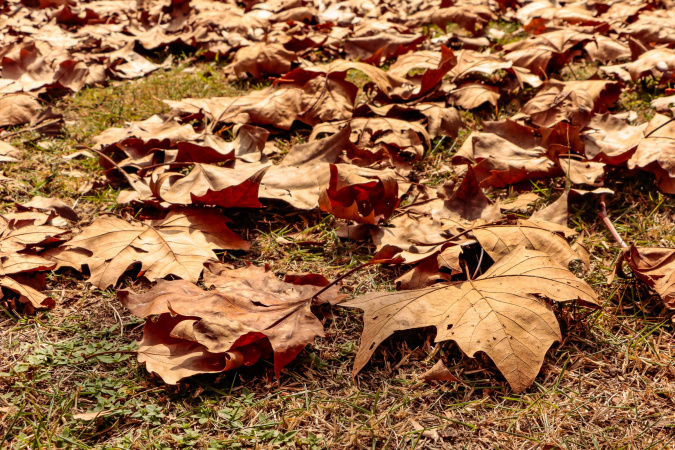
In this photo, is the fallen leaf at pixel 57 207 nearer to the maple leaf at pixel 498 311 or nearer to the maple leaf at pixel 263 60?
the maple leaf at pixel 498 311

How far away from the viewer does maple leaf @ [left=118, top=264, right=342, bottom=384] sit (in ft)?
4.55

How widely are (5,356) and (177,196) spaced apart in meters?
0.74

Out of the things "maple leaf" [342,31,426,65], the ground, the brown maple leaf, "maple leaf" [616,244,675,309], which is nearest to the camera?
the ground

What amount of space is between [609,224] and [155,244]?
1.53 m

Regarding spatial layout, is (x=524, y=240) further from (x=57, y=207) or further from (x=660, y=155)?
(x=57, y=207)

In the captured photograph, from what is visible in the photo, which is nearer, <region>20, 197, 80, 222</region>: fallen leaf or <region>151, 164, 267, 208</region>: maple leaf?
<region>151, 164, 267, 208</region>: maple leaf

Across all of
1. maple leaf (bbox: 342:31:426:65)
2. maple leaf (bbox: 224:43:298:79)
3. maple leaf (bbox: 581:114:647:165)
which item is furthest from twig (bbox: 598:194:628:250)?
maple leaf (bbox: 224:43:298:79)

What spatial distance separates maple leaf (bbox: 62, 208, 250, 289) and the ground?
7 centimetres

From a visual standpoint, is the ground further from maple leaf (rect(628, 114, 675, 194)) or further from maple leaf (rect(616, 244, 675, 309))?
maple leaf (rect(628, 114, 675, 194))

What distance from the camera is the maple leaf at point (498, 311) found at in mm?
1343

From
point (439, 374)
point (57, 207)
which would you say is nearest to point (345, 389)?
point (439, 374)

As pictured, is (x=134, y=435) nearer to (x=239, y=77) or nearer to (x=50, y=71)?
(x=239, y=77)

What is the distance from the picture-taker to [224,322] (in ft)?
4.67

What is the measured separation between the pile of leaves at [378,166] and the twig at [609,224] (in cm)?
5
